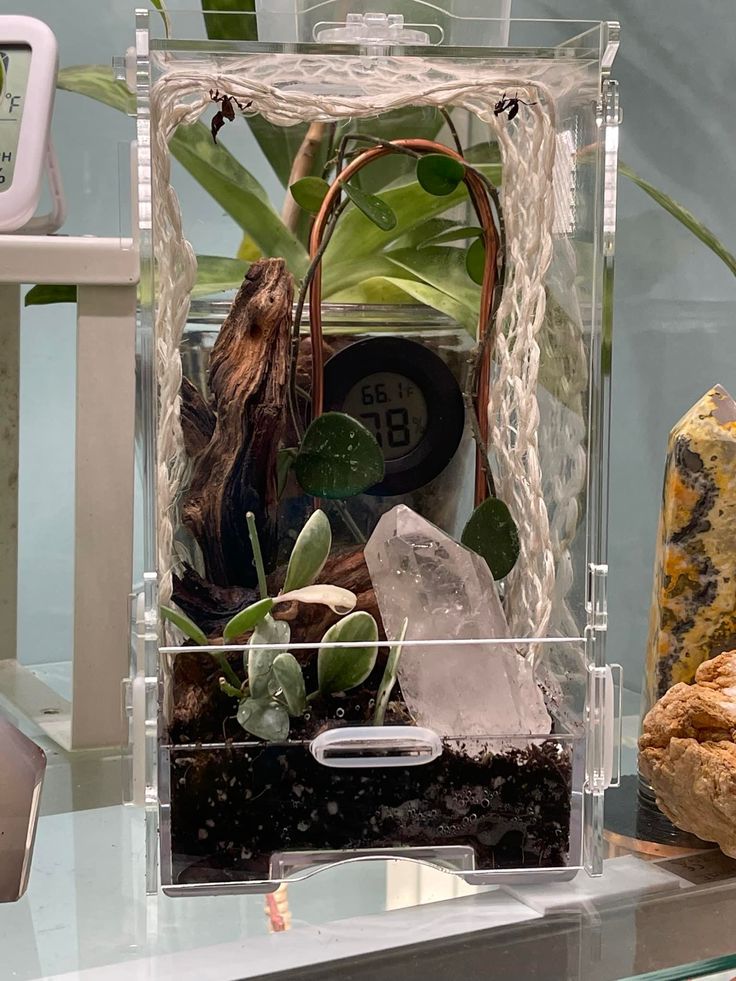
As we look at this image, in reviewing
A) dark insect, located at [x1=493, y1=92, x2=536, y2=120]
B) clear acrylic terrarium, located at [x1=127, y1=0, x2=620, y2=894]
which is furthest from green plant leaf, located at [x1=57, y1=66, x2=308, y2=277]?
dark insect, located at [x1=493, y1=92, x2=536, y2=120]

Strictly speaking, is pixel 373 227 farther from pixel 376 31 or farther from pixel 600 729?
pixel 600 729

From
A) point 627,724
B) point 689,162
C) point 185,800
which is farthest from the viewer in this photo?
point 689,162

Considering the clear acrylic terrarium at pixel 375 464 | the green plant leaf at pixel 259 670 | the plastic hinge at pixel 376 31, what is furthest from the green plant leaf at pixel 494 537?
the plastic hinge at pixel 376 31

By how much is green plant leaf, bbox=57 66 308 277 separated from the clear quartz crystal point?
0.45 ft

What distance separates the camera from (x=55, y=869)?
0.53 meters

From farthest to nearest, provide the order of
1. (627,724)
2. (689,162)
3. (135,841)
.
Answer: (689,162)
(627,724)
(135,841)

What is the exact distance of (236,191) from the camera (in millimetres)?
540

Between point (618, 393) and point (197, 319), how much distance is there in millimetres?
472

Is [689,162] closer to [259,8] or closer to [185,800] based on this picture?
[259,8]

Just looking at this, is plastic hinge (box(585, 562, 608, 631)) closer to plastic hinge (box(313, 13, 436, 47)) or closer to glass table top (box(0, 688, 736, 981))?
glass table top (box(0, 688, 736, 981))

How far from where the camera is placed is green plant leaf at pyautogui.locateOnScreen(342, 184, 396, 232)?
487 mm

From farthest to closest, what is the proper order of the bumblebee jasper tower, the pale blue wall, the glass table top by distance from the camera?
the pale blue wall → the bumblebee jasper tower → the glass table top

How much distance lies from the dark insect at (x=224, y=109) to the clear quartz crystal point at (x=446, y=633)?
0.19 metres

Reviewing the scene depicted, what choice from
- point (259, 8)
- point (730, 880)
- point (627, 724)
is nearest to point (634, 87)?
point (259, 8)
